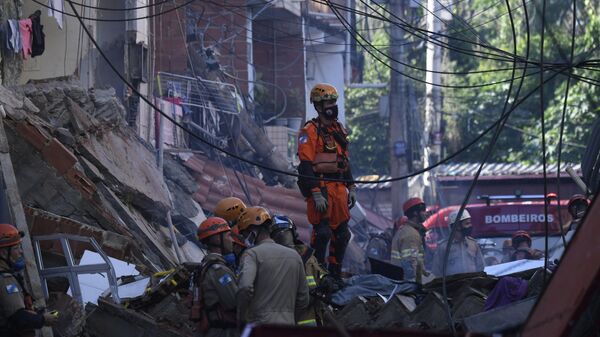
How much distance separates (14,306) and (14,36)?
7316 mm

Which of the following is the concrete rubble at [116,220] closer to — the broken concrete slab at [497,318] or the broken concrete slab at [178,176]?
the broken concrete slab at [497,318]

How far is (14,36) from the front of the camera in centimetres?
1504

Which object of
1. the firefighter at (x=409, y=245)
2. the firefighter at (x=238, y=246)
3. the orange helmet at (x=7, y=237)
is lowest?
the firefighter at (x=409, y=245)

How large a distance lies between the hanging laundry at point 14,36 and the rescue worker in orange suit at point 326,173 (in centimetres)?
537

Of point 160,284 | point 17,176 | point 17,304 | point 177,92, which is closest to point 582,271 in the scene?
point 17,304

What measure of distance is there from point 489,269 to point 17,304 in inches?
219

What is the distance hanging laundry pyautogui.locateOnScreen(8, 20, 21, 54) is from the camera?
1502 centimetres

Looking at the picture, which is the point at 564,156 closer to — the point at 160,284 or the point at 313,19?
the point at 313,19

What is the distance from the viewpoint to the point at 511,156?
35.5 metres

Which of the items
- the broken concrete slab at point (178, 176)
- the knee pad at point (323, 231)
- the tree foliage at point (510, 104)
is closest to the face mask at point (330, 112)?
the knee pad at point (323, 231)

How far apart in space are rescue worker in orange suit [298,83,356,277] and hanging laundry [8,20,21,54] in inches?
212

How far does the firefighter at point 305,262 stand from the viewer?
8906mm

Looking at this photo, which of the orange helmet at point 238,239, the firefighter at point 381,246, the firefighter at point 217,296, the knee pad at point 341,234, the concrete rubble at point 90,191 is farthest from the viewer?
the firefighter at point 381,246

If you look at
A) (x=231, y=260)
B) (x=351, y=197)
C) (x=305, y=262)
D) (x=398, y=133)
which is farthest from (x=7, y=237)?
(x=398, y=133)
